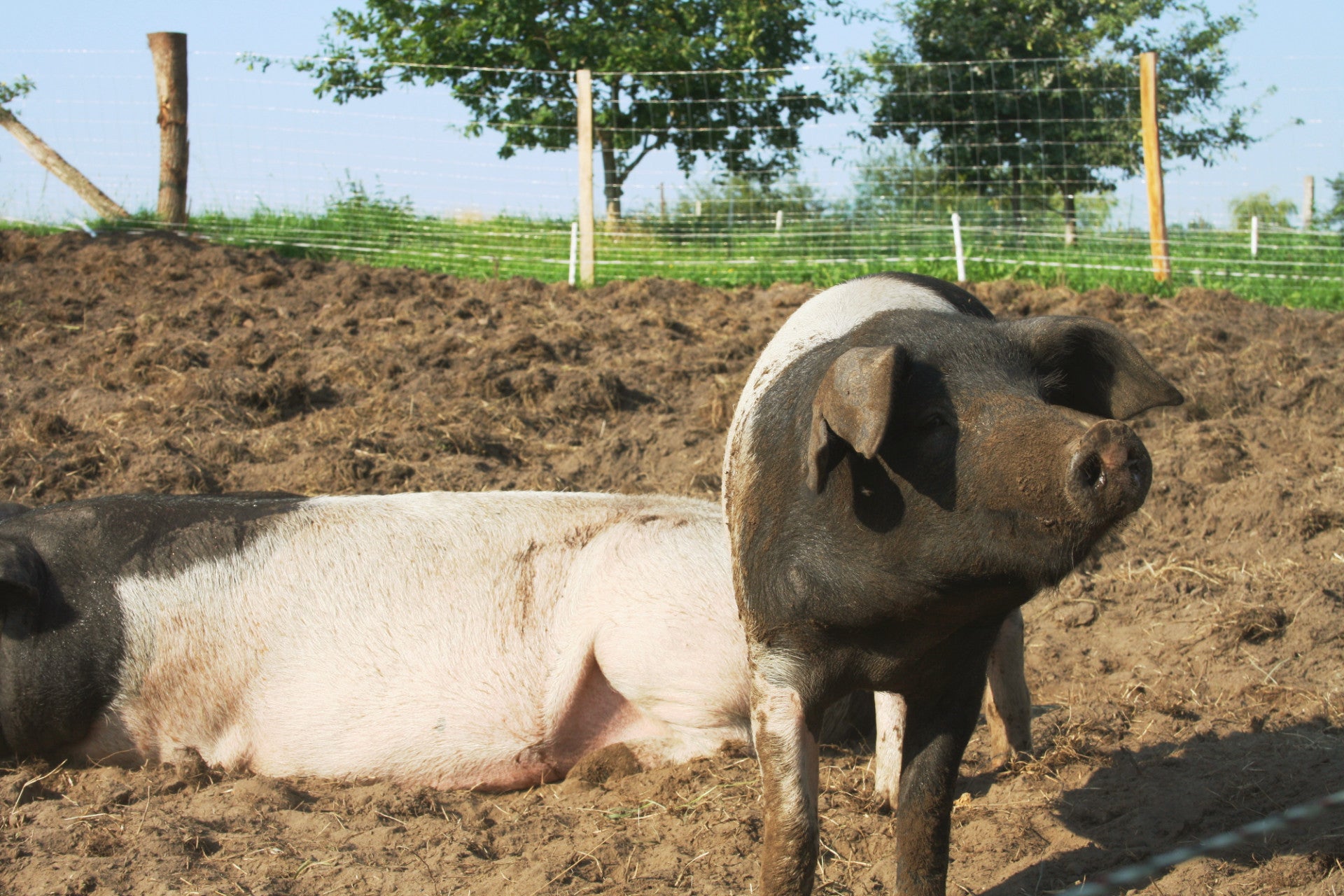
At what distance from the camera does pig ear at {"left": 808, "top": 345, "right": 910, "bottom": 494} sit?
6.26 feet

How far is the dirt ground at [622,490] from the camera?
9.62ft

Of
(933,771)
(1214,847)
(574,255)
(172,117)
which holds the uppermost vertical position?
(172,117)

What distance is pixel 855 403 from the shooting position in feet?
6.45

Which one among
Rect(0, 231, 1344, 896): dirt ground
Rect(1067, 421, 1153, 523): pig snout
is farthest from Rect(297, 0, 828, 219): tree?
Rect(1067, 421, 1153, 523): pig snout

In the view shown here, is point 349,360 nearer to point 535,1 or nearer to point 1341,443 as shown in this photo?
point 1341,443

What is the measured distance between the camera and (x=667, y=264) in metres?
12.1

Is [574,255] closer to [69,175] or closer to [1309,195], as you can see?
[69,175]

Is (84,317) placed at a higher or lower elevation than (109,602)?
higher

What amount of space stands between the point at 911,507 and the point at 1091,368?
63cm

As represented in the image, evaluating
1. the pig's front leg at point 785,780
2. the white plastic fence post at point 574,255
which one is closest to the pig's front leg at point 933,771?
the pig's front leg at point 785,780

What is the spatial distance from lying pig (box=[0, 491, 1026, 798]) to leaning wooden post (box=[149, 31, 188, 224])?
860cm

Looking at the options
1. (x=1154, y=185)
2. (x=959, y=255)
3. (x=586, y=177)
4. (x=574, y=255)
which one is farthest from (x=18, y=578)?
(x=1154, y=185)

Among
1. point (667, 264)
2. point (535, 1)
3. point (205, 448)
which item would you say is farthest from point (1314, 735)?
point (535, 1)

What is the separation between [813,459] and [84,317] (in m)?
7.63
